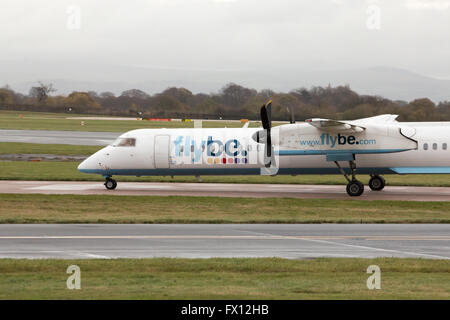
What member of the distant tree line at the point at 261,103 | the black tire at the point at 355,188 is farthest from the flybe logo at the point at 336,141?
the distant tree line at the point at 261,103

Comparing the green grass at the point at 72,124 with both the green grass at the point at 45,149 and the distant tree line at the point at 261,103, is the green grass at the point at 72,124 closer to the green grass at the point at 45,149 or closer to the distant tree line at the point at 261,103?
the distant tree line at the point at 261,103

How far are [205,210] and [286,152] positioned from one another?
668 cm

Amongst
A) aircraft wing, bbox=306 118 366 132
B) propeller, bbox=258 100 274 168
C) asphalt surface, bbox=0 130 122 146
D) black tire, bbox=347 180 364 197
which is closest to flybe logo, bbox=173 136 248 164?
propeller, bbox=258 100 274 168

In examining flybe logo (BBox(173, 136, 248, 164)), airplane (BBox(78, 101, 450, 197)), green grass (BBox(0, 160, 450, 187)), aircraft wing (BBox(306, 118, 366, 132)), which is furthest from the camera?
green grass (BBox(0, 160, 450, 187))

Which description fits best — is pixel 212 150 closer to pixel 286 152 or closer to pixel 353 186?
pixel 286 152

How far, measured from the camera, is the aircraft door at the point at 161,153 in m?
32.1

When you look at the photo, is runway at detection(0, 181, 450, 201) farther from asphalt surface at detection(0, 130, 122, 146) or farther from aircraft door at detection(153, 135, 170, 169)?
asphalt surface at detection(0, 130, 122, 146)

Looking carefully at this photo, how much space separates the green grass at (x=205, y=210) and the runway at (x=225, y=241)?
4.14 ft

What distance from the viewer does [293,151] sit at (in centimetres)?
3114

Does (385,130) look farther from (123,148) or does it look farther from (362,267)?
(362,267)

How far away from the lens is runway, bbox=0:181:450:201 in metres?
31.0

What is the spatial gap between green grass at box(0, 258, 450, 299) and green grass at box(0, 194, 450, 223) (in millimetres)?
7358

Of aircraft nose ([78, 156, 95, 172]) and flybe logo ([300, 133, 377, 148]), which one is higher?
flybe logo ([300, 133, 377, 148])

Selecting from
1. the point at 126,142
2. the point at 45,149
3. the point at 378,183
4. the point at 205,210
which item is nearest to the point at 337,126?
→ the point at 378,183
